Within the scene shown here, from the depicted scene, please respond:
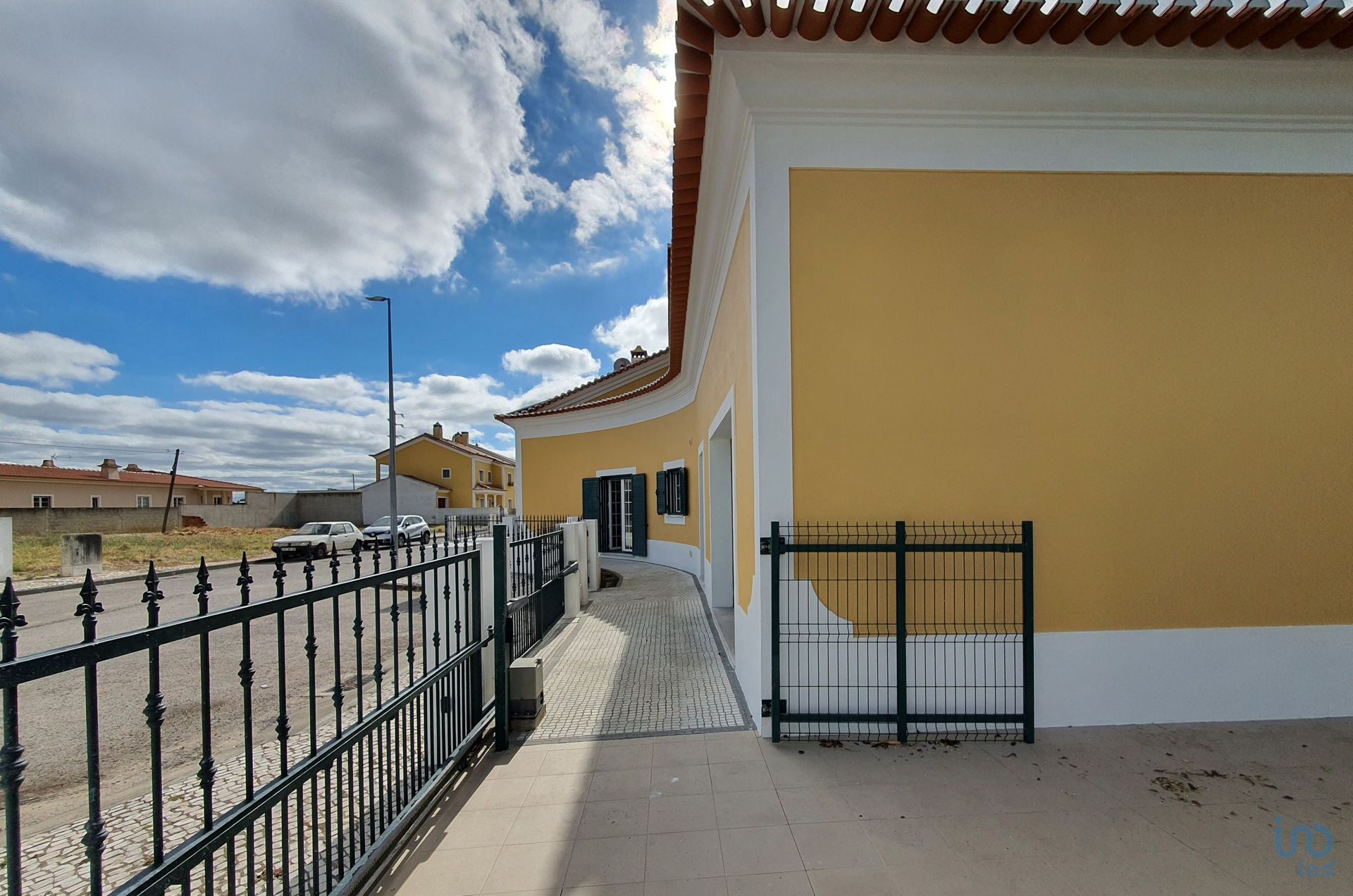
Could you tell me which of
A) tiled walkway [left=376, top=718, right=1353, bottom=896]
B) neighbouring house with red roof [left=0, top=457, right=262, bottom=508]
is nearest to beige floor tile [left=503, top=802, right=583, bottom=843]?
tiled walkway [left=376, top=718, right=1353, bottom=896]

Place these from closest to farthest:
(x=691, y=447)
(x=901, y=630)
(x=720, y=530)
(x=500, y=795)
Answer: (x=500, y=795) < (x=901, y=630) < (x=720, y=530) < (x=691, y=447)

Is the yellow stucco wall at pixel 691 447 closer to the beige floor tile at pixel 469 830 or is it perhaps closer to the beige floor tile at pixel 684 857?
the beige floor tile at pixel 684 857

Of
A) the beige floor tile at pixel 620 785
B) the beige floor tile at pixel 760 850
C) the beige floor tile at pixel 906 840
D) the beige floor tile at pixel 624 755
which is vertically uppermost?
the beige floor tile at pixel 906 840

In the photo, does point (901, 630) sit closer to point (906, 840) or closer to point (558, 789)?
point (906, 840)

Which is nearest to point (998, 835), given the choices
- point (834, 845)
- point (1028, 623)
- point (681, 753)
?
point (834, 845)

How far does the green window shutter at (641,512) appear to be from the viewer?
13.4 metres

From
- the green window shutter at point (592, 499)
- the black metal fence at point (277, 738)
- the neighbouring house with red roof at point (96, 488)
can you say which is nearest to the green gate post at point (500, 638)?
the black metal fence at point (277, 738)

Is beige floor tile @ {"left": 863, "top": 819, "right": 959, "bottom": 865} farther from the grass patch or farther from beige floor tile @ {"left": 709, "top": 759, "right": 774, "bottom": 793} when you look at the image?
the grass patch

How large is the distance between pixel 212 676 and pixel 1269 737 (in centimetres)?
897

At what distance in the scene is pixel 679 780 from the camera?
3.20 metres

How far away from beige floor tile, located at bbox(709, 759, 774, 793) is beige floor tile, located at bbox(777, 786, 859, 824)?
131mm

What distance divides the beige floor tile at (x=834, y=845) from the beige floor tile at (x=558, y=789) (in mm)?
1158

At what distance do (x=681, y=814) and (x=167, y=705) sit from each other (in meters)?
4.91

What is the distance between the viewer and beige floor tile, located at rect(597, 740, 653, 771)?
11.1 feet
